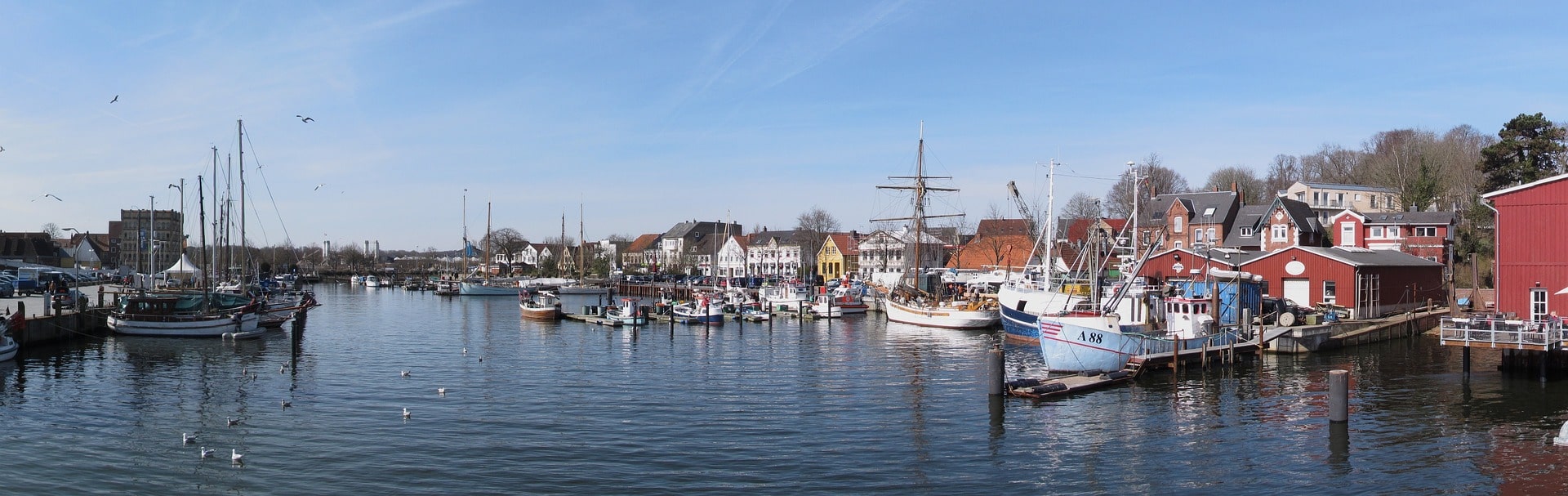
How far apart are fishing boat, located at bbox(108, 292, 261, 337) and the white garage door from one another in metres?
57.3

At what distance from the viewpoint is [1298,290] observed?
57.0 metres

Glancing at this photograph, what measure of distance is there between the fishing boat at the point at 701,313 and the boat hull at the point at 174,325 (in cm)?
2396

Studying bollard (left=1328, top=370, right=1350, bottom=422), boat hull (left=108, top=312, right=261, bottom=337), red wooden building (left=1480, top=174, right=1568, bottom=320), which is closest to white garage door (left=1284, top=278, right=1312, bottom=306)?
red wooden building (left=1480, top=174, right=1568, bottom=320)

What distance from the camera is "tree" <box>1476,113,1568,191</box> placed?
66.3 metres

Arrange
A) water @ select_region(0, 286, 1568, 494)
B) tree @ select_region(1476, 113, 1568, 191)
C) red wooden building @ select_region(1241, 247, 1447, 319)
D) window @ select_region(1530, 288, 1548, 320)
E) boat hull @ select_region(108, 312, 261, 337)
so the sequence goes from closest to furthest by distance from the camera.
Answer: water @ select_region(0, 286, 1568, 494), window @ select_region(1530, 288, 1548, 320), boat hull @ select_region(108, 312, 261, 337), red wooden building @ select_region(1241, 247, 1447, 319), tree @ select_region(1476, 113, 1568, 191)

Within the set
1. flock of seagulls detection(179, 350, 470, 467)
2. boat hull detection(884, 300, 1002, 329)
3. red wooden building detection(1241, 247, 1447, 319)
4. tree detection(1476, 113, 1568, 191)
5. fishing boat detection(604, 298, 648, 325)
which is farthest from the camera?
tree detection(1476, 113, 1568, 191)

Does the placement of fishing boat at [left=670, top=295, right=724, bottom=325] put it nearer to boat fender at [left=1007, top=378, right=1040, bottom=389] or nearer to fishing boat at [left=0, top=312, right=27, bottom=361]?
boat fender at [left=1007, top=378, right=1040, bottom=389]

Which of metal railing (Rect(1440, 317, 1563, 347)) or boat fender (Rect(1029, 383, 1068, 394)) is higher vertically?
metal railing (Rect(1440, 317, 1563, 347))

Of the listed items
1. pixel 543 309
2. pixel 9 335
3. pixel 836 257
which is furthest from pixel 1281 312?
pixel 836 257

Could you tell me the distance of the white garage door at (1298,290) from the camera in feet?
185

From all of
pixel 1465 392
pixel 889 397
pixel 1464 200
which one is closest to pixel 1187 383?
pixel 1465 392

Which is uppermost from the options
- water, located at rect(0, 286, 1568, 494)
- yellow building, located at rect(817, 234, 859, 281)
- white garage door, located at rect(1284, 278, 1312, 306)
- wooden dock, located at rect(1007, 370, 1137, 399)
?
yellow building, located at rect(817, 234, 859, 281)

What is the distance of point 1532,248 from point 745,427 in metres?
29.3

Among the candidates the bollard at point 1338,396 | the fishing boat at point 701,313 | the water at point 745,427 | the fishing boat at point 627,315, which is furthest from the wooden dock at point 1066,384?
the fishing boat at point 627,315
